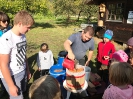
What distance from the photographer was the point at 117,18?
1063 centimetres

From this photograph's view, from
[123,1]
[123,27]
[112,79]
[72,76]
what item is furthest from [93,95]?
[123,1]

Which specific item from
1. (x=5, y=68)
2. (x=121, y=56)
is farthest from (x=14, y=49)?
(x=121, y=56)

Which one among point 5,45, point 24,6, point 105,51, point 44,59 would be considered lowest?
point 44,59

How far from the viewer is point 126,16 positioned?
940 centimetres

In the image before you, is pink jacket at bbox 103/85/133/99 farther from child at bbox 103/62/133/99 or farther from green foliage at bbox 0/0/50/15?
green foliage at bbox 0/0/50/15

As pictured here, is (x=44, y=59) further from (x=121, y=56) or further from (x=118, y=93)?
(x=118, y=93)

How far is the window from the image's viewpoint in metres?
10.2

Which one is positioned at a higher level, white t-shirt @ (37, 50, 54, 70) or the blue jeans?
the blue jeans

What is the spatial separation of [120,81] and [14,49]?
1495 mm

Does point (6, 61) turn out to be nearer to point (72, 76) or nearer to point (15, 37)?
point (15, 37)

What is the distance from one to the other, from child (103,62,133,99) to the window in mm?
9249

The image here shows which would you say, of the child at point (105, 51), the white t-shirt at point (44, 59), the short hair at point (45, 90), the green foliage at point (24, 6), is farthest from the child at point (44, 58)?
the green foliage at point (24, 6)

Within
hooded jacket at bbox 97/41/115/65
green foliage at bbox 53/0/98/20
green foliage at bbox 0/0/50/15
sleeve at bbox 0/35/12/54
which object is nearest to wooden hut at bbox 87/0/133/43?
hooded jacket at bbox 97/41/115/65

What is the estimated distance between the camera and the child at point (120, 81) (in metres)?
1.83
